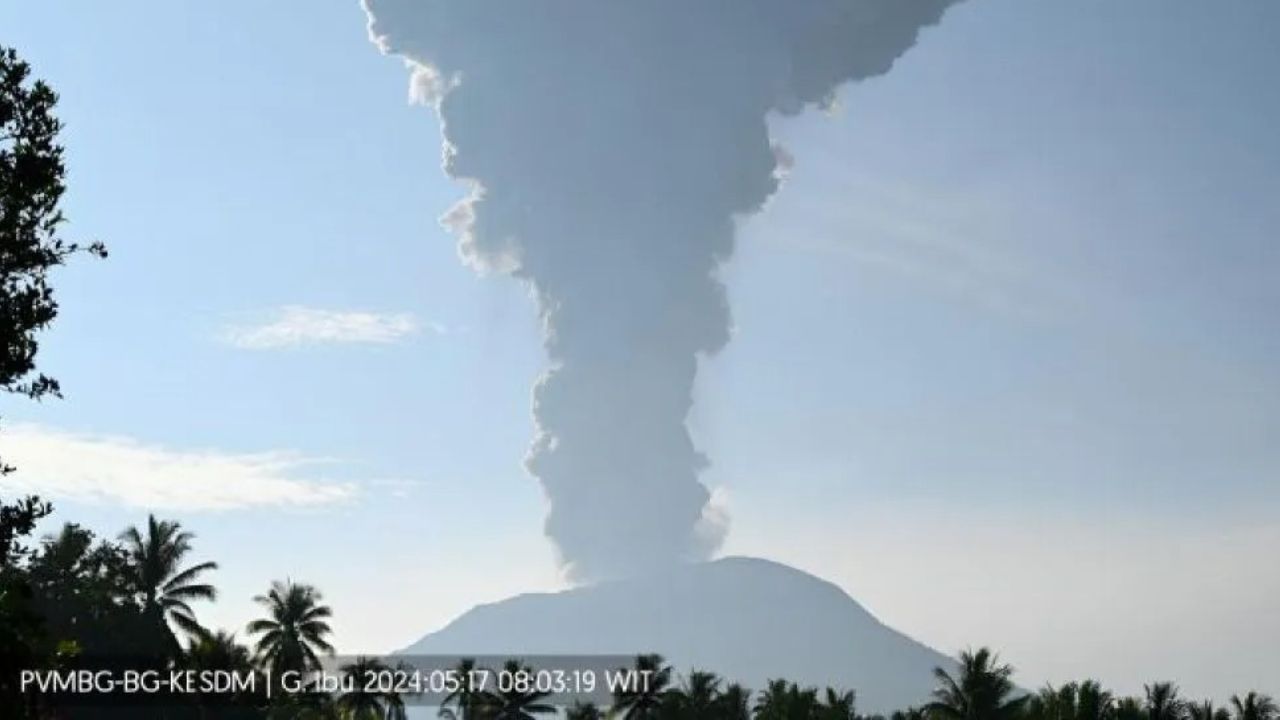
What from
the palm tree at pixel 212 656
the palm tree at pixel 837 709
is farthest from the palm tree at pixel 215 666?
the palm tree at pixel 837 709

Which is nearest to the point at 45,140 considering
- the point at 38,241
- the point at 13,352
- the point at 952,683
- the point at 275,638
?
the point at 38,241

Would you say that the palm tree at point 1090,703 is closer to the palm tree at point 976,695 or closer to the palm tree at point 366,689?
the palm tree at point 976,695

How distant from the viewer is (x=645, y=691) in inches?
3440

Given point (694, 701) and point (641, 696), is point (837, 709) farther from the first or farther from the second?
point (641, 696)

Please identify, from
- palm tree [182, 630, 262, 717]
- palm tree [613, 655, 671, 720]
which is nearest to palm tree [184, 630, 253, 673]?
palm tree [182, 630, 262, 717]

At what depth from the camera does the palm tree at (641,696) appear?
87188 mm

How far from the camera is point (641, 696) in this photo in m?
87.6

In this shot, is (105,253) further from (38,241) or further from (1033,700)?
(1033,700)

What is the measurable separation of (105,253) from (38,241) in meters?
1.12

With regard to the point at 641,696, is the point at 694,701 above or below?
below

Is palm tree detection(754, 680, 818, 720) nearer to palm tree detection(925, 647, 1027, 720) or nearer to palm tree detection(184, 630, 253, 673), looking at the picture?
palm tree detection(925, 647, 1027, 720)

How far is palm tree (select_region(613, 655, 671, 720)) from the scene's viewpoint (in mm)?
87188

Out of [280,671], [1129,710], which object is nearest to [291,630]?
[280,671]

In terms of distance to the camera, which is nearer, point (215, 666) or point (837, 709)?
point (215, 666)
